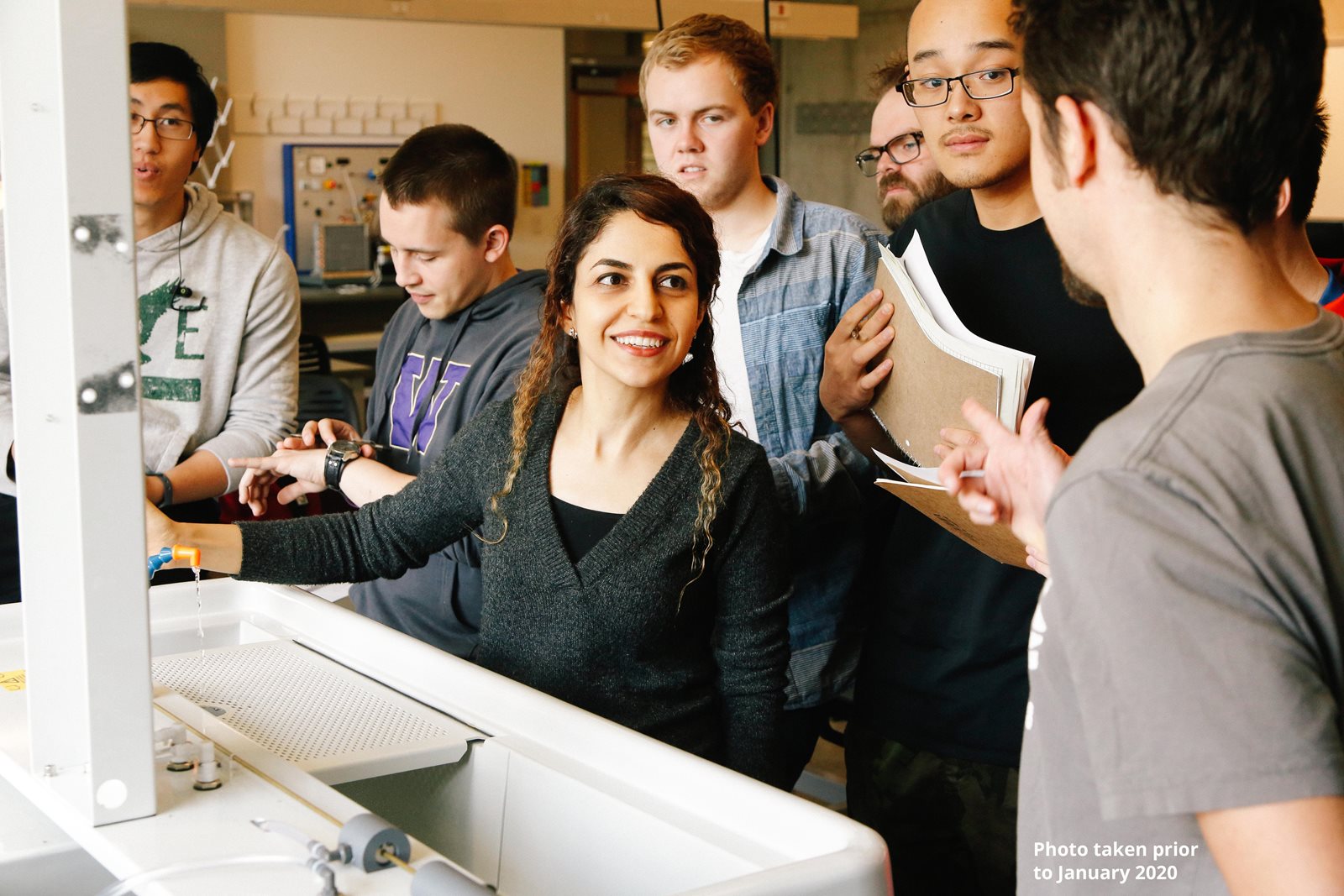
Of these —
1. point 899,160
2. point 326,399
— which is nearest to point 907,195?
point 899,160

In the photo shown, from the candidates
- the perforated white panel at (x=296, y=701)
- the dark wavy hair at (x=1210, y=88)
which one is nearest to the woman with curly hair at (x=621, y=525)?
the perforated white panel at (x=296, y=701)

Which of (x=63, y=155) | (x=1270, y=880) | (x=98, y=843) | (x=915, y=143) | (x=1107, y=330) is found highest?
(x=915, y=143)

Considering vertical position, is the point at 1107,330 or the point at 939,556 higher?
the point at 1107,330

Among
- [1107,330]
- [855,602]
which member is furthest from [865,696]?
[1107,330]

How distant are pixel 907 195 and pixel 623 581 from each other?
4.66ft

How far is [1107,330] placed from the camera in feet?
4.96

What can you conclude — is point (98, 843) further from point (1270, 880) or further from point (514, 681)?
point (1270, 880)

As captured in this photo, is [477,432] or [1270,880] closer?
[1270,880]

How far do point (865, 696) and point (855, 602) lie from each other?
0.16 metres

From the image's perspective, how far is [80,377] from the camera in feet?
3.19

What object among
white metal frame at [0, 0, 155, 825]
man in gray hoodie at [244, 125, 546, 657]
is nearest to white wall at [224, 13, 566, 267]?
man in gray hoodie at [244, 125, 546, 657]

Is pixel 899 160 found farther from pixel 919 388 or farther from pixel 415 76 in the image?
pixel 415 76

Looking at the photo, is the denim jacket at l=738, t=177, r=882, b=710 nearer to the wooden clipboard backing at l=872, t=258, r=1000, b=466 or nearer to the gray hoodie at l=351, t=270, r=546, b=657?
the wooden clipboard backing at l=872, t=258, r=1000, b=466

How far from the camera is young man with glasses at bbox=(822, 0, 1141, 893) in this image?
1.54 m
